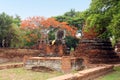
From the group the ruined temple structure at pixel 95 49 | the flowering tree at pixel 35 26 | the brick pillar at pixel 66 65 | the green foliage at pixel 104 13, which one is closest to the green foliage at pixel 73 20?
the flowering tree at pixel 35 26

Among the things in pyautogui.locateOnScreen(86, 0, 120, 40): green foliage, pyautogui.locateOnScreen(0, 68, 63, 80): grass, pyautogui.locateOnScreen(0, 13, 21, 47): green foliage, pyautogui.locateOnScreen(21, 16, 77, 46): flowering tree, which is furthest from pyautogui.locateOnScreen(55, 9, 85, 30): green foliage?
pyautogui.locateOnScreen(0, 68, 63, 80): grass

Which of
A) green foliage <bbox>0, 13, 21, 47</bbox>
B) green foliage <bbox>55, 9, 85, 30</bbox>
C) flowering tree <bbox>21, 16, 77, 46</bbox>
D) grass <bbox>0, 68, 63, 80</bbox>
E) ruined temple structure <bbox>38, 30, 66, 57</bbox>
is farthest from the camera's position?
green foliage <bbox>55, 9, 85, 30</bbox>

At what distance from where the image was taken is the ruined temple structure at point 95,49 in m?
17.8

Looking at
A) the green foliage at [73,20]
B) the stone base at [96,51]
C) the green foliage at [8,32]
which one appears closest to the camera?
the stone base at [96,51]

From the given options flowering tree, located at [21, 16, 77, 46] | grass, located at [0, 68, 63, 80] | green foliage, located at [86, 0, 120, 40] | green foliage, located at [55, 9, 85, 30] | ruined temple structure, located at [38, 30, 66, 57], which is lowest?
grass, located at [0, 68, 63, 80]

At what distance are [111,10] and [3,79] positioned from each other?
22.1ft

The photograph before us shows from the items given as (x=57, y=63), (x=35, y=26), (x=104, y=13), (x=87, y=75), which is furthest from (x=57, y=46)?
(x=35, y=26)

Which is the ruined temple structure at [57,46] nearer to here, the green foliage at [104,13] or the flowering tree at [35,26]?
the green foliage at [104,13]

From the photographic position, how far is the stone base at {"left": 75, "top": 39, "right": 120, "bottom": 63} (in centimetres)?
1781

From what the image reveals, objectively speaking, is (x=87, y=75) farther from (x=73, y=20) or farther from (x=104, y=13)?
(x=73, y=20)

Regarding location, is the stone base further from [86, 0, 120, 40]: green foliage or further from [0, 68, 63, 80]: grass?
[0, 68, 63, 80]: grass

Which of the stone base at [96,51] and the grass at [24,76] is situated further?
the stone base at [96,51]

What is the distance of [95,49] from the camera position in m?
18.0

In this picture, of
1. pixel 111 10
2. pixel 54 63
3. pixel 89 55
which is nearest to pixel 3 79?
pixel 54 63
